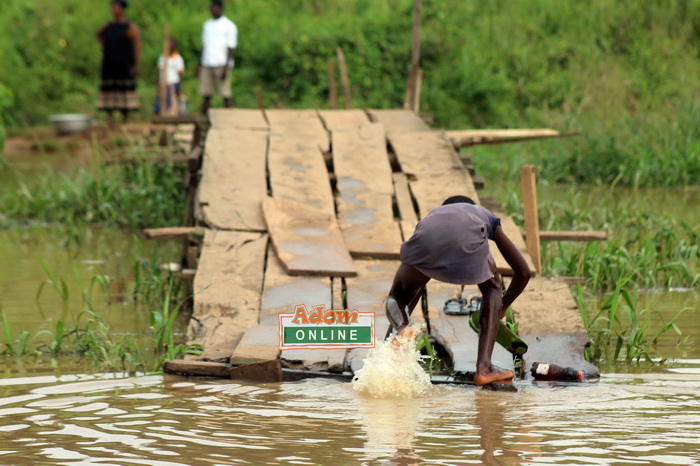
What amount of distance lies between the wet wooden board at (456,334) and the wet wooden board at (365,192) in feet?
1.80

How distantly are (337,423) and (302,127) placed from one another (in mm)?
5122

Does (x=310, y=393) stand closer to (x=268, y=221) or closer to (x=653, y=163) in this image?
(x=268, y=221)

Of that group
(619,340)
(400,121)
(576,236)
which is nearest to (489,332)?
(619,340)

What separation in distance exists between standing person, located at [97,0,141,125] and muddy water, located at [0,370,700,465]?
10.6 m

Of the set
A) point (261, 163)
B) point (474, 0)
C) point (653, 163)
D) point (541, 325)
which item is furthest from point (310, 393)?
point (474, 0)

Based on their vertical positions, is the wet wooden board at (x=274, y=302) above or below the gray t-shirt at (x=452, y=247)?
below

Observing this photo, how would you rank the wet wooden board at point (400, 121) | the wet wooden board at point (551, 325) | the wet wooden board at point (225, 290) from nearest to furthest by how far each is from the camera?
the wet wooden board at point (551, 325) → the wet wooden board at point (225, 290) → the wet wooden board at point (400, 121)

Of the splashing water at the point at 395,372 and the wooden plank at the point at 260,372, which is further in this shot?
the wooden plank at the point at 260,372

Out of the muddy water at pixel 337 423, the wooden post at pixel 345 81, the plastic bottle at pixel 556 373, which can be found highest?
the wooden post at pixel 345 81

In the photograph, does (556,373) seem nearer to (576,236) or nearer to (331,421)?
(331,421)

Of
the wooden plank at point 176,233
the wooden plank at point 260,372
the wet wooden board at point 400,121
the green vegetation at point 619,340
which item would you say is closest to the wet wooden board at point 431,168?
the wet wooden board at point 400,121

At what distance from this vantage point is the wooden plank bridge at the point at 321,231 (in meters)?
5.76

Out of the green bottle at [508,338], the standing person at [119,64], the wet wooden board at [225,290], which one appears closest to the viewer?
the green bottle at [508,338]

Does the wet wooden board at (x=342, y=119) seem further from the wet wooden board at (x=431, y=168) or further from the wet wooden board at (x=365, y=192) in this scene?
the wet wooden board at (x=431, y=168)
